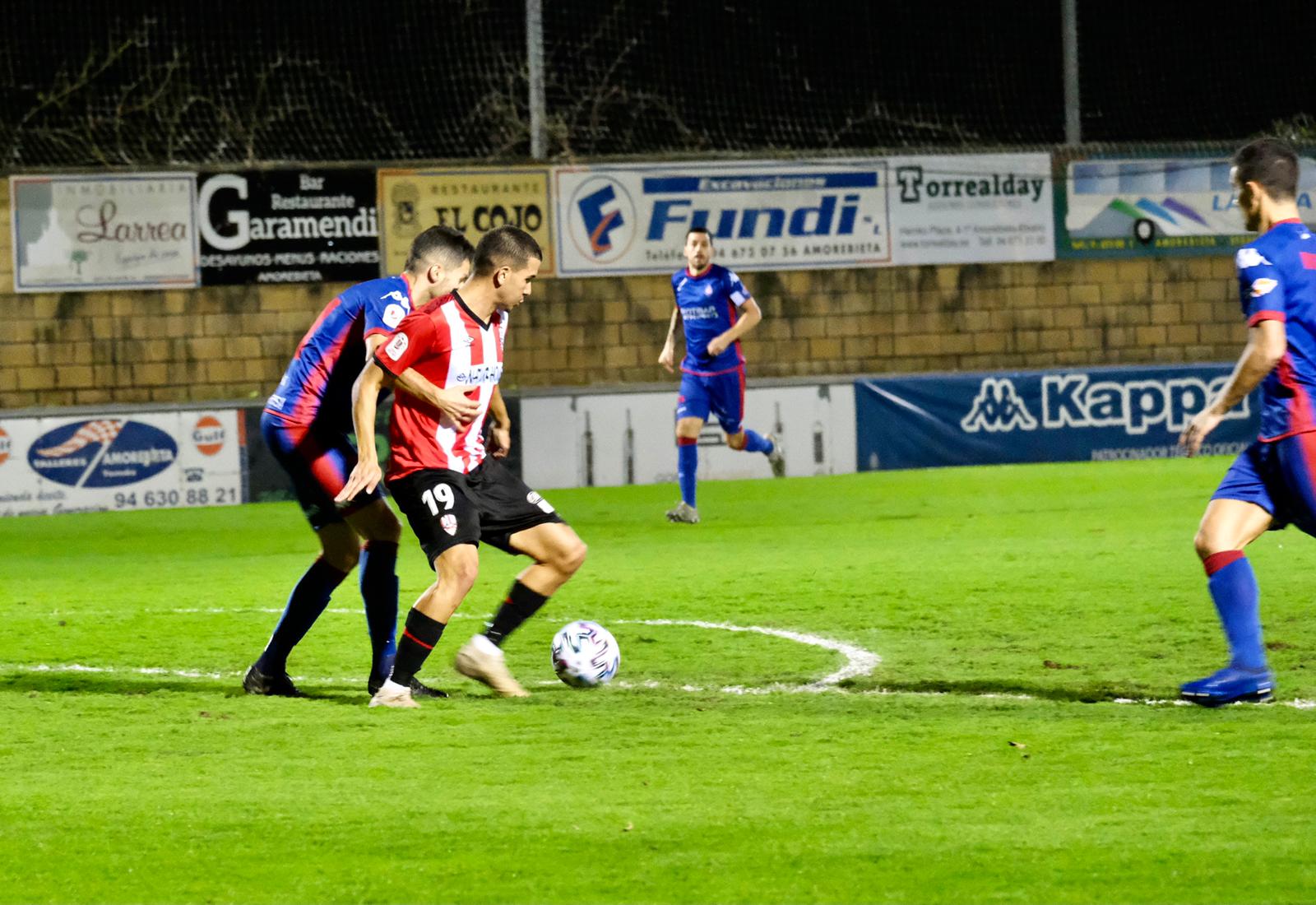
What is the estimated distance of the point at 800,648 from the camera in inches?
286

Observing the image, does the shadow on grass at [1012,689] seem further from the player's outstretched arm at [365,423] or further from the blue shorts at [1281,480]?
the player's outstretched arm at [365,423]

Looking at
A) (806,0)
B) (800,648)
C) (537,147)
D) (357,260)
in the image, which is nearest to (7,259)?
(357,260)

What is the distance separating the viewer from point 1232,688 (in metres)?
5.62

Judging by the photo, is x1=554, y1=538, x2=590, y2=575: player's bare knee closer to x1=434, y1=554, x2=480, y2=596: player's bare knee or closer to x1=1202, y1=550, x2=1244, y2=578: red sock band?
x1=434, y1=554, x2=480, y2=596: player's bare knee

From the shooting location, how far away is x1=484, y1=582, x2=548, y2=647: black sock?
20.7 feet

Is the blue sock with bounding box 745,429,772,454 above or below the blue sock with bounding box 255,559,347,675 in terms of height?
above

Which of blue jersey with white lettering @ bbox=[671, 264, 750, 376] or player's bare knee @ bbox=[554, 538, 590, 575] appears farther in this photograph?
blue jersey with white lettering @ bbox=[671, 264, 750, 376]

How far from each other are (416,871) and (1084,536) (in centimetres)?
833

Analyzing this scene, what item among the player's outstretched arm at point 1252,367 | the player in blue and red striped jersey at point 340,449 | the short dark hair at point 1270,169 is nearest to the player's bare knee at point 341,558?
the player in blue and red striped jersey at point 340,449

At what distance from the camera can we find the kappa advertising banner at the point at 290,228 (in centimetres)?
1898

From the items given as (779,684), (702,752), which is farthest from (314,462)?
(702,752)

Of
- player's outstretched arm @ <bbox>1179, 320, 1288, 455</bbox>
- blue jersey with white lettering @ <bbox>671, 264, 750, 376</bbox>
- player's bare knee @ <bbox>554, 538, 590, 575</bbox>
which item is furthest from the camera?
blue jersey with white lettering @ <bbox>671, 264, 750, 376</bbox>

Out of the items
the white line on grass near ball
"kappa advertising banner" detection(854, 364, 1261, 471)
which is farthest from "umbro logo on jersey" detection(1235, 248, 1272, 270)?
"kappa advertising banner" detection(854, 364, 1261, 471)

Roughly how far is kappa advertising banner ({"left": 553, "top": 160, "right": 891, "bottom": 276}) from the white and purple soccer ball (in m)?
13.3
